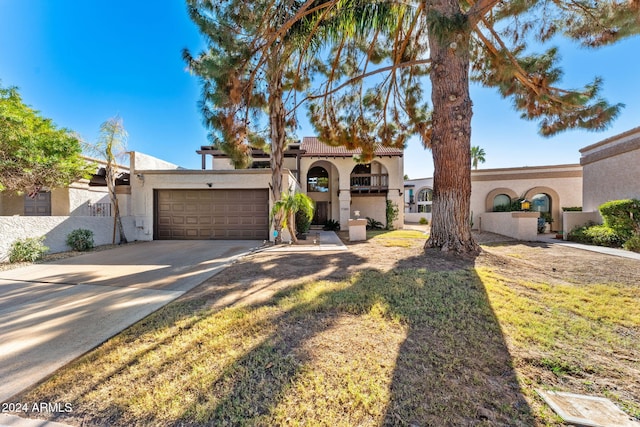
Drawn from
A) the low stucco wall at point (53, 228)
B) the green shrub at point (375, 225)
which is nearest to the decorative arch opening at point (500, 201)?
the green shrub at point (375, 225)

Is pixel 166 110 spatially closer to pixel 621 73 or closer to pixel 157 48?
pixel 157 48

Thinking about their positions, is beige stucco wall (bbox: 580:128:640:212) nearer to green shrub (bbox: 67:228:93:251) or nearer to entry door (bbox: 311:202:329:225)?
entry door (bbox: 311:202:329:225)

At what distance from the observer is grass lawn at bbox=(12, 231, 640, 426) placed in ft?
6.29

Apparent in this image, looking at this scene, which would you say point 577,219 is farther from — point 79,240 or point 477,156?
point 477,156

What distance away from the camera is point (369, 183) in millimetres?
19859

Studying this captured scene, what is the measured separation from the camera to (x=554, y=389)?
7.11 feet

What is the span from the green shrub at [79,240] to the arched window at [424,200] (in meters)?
28.4

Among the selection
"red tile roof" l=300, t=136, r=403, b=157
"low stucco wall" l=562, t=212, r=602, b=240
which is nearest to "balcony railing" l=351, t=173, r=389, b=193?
"red tile roof" l=300, t=136, r=403, b=157

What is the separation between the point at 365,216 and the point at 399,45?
13050 mm

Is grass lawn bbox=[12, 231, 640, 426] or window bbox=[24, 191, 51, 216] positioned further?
window bbox=[24, 191, 51, 216]

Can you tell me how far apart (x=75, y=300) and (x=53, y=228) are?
686cm

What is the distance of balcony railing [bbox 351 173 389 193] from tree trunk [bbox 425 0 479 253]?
474 inches

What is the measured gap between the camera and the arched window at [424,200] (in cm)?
2862

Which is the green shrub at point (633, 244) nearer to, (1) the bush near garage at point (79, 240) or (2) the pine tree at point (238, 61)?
(2) the pine tree at point (238, 61)
